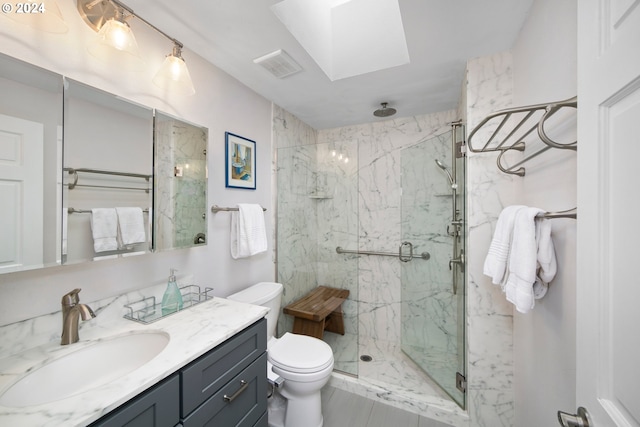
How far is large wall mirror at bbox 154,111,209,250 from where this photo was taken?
1.29m

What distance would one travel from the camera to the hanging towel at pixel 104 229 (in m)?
1.05

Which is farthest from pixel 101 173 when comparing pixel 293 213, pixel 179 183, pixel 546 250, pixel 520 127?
pixel 520 127

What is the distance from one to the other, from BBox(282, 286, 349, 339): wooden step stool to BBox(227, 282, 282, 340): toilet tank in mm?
358

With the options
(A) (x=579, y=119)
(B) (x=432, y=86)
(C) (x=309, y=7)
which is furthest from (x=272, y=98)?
(A) (x=579, y=119)

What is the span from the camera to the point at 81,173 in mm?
1005

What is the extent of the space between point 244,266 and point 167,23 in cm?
158

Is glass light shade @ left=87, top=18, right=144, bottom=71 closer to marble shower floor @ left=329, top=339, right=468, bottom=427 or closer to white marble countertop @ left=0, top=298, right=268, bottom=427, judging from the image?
white marble countertop @ left=0, top=298, right=268, bottom=427

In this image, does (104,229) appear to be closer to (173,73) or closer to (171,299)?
(171,299)

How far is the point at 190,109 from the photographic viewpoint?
1.49m

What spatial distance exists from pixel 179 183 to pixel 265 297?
3.08 ft

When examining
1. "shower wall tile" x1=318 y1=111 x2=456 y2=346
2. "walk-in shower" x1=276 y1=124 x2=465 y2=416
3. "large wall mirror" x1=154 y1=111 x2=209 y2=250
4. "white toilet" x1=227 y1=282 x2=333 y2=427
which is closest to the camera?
"large wall mirror" x1=154 y1=111 x2=209 y2=250

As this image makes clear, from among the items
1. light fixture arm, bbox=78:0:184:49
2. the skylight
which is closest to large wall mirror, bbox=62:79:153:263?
light fixture arm, bbox=78:0:184:49

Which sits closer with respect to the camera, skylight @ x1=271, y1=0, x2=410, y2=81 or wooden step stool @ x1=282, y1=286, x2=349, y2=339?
skylight @ x1=271, y1=0, x2=410, y2=81

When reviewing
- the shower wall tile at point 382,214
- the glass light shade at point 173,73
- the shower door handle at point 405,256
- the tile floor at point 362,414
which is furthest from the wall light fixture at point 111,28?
the tile floor at point 362,414
